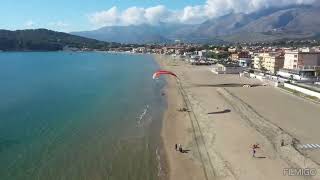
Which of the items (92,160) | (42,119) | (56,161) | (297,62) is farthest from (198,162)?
(297,62)

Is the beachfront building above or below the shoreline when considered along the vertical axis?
above

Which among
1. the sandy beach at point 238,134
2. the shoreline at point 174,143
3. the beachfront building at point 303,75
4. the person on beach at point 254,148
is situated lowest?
the shoreline at point 174,143

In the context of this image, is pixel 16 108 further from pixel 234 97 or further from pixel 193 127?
pixel 234 97

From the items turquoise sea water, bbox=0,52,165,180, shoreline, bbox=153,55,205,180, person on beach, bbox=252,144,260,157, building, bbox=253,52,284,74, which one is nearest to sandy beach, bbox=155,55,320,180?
shoreline, bbox=153,55,205,180

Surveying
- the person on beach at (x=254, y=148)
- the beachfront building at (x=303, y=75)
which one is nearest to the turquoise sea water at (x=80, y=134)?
the person on beach at (x=254, y=148)

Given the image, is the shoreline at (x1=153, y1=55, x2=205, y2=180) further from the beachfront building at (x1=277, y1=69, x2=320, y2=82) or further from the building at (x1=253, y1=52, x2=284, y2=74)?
Result: the building at (x1=253, y1=52, x2=284, y2=74)

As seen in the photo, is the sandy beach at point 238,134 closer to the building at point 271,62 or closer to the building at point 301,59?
the building at point 301,59
